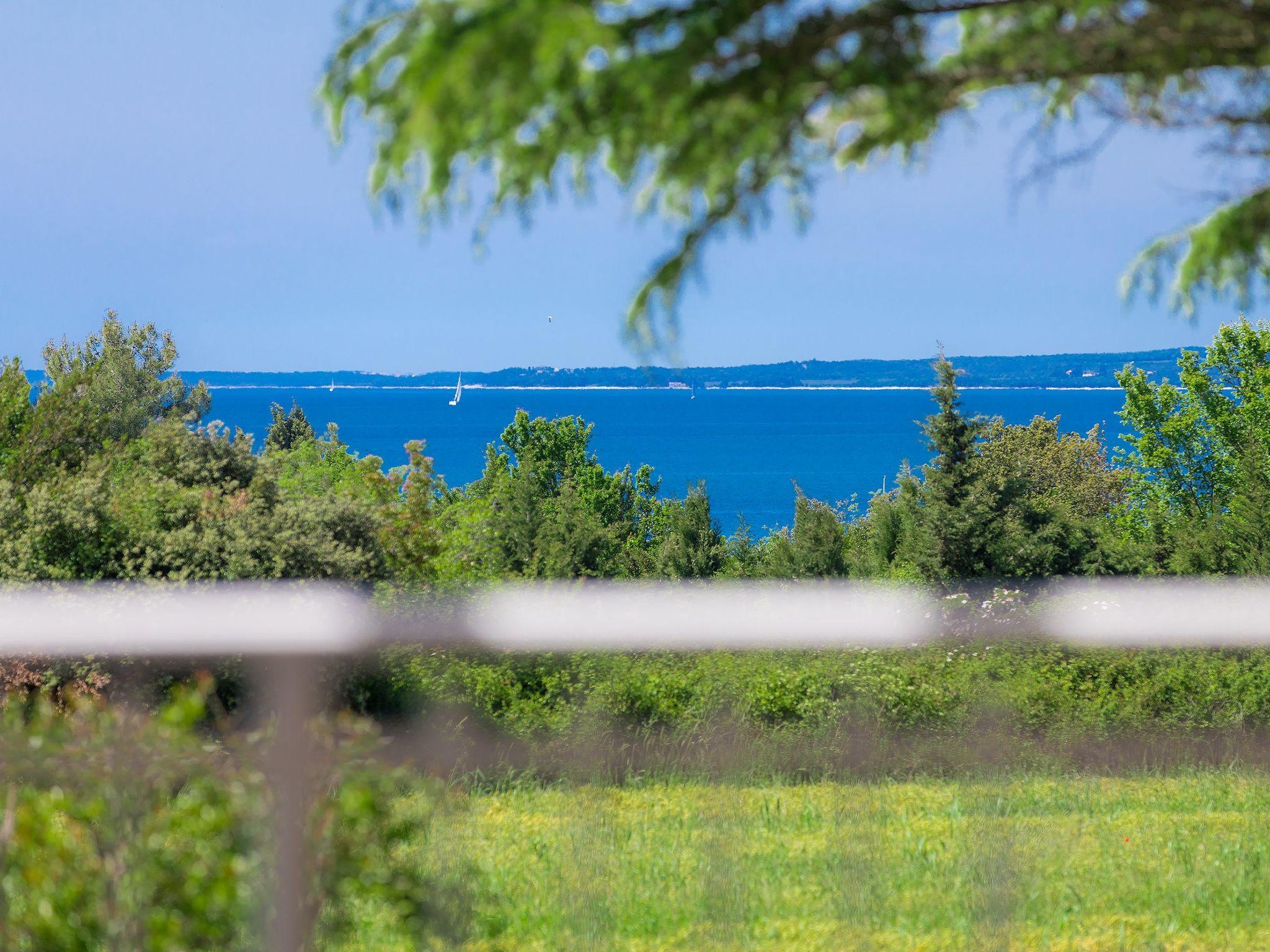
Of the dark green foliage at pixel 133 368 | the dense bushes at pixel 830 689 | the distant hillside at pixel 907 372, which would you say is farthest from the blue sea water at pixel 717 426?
the dense bushes at pixel 830 689

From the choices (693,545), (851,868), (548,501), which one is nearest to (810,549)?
(693,545)

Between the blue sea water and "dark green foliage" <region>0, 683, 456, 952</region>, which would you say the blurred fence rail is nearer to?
"dark green foliage" <region>0, 683, 456, 952</region>

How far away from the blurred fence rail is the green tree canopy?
161 centimetres

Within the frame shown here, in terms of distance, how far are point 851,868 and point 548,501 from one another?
8.77 metres

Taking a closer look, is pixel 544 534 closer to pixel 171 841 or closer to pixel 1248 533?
pixel 1248 533

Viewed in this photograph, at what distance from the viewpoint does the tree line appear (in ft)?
16.2

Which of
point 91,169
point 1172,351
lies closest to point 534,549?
point 91,169

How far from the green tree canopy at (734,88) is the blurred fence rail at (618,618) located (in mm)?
1614

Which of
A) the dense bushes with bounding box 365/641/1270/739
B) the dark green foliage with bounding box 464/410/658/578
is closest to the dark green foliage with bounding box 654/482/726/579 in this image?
the dark green foliage with bounding box 464/410/658/578

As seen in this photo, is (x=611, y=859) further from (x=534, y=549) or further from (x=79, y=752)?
(x=534, y=549)

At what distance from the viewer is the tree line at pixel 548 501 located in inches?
194

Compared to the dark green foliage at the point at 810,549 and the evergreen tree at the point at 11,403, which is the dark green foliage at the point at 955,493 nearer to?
the dark green foliage at the point at 810,549

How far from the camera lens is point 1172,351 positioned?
2659cm

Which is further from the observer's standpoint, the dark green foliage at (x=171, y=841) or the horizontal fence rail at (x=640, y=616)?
the horizontal fence rail at (x=640, y=616)
